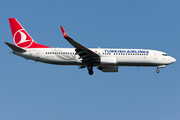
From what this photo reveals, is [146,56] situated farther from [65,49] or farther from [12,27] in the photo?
[12,27]

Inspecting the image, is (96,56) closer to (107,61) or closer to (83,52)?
(107,61)

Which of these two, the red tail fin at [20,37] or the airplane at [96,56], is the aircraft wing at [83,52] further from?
the red tail fin at [20,37]

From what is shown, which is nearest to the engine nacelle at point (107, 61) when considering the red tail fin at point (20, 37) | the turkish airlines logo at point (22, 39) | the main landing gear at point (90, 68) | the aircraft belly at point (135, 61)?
the aircraft belly at point (135, 61)

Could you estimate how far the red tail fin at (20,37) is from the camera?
41.2 metres

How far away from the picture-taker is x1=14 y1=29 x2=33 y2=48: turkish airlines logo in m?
41.4

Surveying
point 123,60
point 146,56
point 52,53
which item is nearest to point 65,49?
point 52,53

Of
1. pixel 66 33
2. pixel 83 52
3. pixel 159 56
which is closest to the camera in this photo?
pixel 66 33

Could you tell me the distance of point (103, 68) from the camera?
137 feet

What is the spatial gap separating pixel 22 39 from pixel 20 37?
0.42 meters

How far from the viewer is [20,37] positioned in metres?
41.8

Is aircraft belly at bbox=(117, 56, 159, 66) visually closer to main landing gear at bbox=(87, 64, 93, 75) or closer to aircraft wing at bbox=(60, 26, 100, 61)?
aircraft wing at bbox=(60, 26, 100, 61)

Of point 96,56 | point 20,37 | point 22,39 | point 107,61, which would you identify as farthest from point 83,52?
point 20,37

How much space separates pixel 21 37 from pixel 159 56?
19465 millimetres

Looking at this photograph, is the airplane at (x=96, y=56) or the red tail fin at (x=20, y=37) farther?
the red tail fin at (x=20, y=37)
